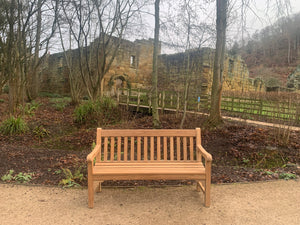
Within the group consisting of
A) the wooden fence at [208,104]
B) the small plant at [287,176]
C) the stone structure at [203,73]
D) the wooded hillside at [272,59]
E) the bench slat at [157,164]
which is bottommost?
the small plant at [287,176]

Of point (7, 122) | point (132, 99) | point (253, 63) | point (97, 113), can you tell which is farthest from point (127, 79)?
point (253, 63)

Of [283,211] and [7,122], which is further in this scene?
[7,122]

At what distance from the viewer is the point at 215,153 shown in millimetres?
5641

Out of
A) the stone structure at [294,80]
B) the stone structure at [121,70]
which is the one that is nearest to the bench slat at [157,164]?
the stone structure at [121,70]

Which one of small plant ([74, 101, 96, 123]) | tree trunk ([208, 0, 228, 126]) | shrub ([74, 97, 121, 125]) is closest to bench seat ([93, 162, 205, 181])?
tree trunk ([208, 0, 228, 126])

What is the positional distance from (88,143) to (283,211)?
529 centimetres

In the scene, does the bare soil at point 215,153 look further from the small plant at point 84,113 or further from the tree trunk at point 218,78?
the small plant at point 84,113

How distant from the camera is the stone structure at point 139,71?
16663 millimetres

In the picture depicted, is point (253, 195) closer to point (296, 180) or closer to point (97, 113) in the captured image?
point (296, 180)

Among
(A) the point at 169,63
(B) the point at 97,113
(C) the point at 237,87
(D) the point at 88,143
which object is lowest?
(D) the point at 88,143

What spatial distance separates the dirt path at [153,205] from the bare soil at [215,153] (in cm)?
40

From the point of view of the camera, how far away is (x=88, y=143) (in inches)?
267

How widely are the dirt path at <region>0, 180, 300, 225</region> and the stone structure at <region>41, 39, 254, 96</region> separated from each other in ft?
39.0

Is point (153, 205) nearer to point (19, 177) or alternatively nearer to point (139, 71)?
point (19, 177)
